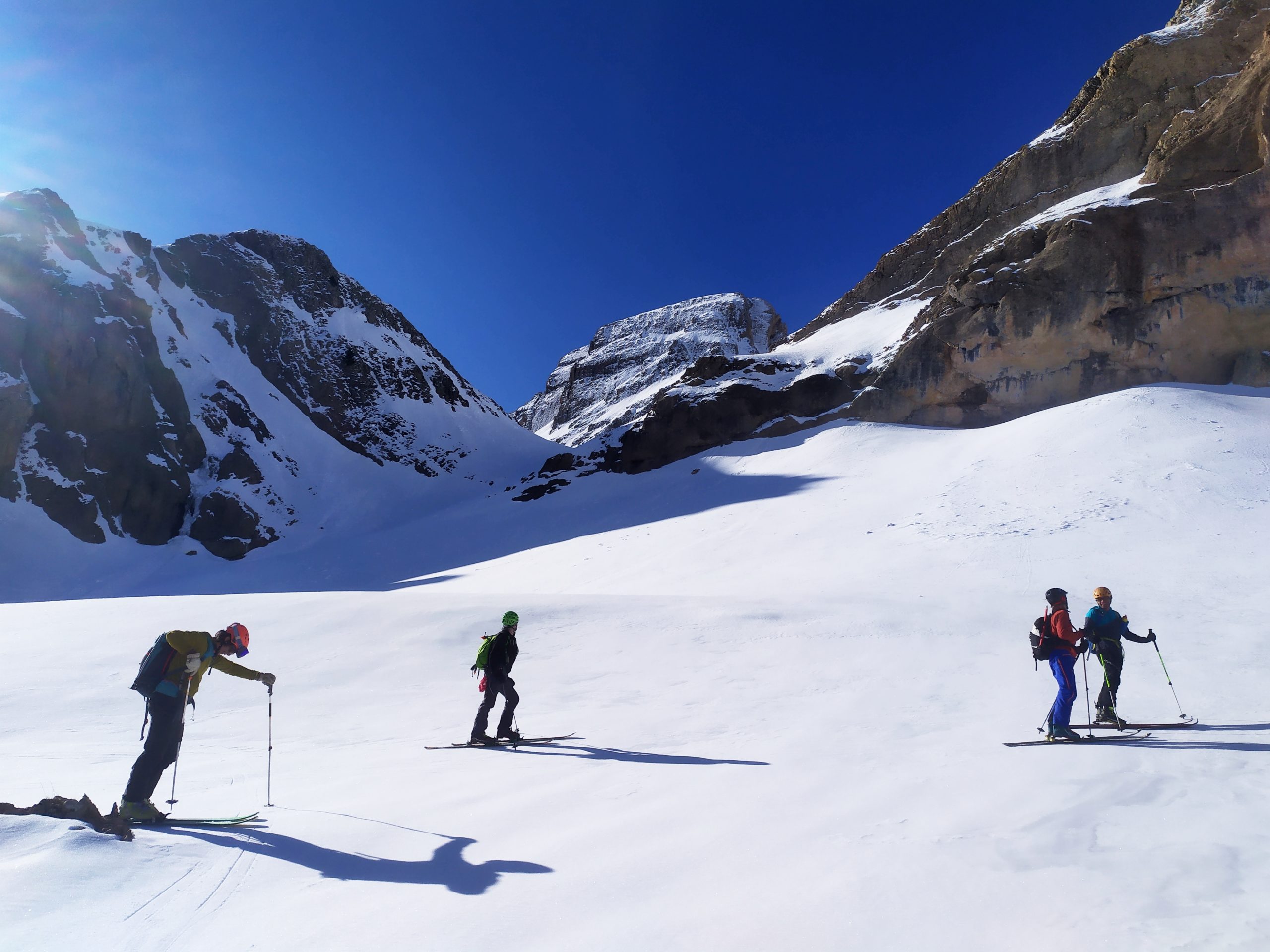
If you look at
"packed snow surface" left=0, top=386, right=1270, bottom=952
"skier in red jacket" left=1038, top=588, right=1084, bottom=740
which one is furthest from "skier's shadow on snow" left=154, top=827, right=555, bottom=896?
"skier in red jacket" left=1038, top=588, right=1084, bottom=740

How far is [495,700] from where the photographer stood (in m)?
7.05

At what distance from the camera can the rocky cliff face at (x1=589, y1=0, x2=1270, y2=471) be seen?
1133 inches

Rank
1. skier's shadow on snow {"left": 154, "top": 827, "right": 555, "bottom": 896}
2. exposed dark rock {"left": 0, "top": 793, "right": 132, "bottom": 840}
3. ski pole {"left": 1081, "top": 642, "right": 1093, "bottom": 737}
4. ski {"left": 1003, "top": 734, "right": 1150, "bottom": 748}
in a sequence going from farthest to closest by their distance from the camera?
1. ski pole {"left": 1081, "top": 642, "right": 1093, "bottom": 737}
2. ski {"left": 1003, "top": 734, "right": 1150, "bottom": 748}
3. exposed dark rock {"left": 0, "top": 793, "right": 132, "bottom": 840}
4. skier's shadow on snow {"left": 154, "top": 827, "right": 555, "bottom": 896}

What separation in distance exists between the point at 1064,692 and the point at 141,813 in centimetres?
676

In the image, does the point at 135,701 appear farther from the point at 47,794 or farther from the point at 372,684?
the point at 47,794

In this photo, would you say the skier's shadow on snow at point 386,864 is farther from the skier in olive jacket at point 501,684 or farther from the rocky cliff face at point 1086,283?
the rocky cliff face at point 1086,283

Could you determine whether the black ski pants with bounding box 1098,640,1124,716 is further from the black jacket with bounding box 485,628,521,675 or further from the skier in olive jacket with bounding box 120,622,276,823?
the skier in olive jacket with bounding box 120,622,276,823

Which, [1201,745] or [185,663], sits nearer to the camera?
[185,663]

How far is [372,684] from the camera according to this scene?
31.9 ft

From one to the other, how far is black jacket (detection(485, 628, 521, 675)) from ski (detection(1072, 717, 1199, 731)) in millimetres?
5023

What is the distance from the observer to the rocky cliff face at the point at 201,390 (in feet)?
137

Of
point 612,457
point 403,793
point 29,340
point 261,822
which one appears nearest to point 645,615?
point 403,793

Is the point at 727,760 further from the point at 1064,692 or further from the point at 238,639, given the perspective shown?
the point at 238,639

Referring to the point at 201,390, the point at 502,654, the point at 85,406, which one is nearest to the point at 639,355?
the point at 201,390
